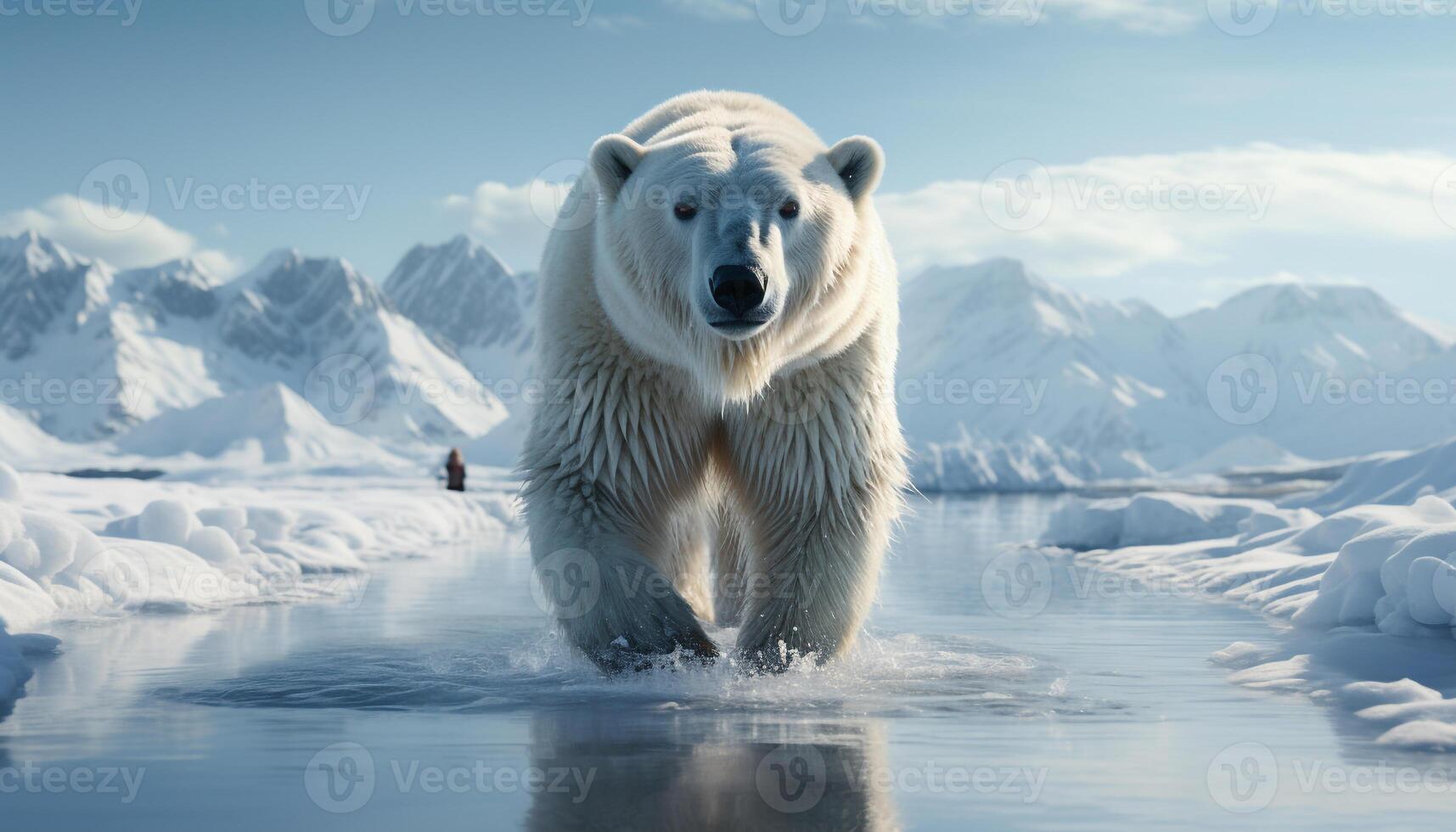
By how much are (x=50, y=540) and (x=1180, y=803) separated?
6586mm

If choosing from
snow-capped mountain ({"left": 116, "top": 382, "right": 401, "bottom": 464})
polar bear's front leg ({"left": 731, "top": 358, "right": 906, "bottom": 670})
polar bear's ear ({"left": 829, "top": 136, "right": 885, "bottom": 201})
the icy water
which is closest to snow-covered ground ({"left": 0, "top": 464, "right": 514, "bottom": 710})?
the icy water

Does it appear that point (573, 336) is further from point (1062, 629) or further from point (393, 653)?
point (1062, 629)

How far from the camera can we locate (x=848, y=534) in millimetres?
5707

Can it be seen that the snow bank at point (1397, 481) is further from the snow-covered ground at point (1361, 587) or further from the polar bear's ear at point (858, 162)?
the polar bear's ear at point (858, 162)

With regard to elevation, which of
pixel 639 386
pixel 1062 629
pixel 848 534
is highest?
pixel 639 386

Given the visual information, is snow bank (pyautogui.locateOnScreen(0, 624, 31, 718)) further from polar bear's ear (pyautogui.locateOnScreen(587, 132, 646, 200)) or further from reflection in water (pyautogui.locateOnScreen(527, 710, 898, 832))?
polar bear's ear (pyautogui.locateOnScreen(587, 132, 646, 200))

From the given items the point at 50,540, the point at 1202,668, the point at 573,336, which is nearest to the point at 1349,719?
the point at 1202,668

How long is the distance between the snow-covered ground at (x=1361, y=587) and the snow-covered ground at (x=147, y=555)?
415cm

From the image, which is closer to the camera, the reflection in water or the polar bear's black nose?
the reflection in water

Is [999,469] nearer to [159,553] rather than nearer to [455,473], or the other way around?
[455,473]

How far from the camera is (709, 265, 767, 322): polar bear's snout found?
15.2ft

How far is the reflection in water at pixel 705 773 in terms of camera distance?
3051 mm

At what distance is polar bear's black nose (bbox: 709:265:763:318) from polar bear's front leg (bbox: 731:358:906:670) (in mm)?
984

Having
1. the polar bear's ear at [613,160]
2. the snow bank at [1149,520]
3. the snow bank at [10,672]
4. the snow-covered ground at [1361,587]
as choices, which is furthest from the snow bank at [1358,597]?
the snow bank at [10,672]
